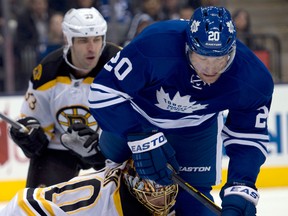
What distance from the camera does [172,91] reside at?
312 centimetres

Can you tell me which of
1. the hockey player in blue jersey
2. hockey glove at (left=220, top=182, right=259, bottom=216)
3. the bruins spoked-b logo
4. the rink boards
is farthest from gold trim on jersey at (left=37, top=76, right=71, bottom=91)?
the rink boards

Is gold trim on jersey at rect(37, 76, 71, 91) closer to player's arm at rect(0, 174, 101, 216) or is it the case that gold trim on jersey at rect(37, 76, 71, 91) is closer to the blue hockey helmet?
player's arm at rect(0, 174, 101, 216)

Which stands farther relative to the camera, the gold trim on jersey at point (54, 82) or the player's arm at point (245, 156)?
the gold trim on jersey at point (54, 82)

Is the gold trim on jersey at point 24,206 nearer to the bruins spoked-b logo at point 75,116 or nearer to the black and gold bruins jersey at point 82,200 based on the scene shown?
the black and gold bruins jersey at point 82,200

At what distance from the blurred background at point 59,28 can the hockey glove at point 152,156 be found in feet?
12.6

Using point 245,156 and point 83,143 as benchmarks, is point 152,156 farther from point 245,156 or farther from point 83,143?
point 83,143

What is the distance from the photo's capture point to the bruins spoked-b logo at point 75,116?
4.20 m

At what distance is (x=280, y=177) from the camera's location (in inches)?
246

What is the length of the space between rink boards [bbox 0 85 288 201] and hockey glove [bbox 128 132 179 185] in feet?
10.1

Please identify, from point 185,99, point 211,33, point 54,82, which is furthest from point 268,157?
Answer: point 211,33

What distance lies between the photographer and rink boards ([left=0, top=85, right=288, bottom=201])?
6.09 metres

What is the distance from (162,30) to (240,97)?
371 millimetres

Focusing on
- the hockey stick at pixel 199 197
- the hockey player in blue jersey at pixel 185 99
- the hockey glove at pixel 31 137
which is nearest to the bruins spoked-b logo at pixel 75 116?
the hockey glove at pixel 31 137

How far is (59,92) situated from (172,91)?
1181 millimetres
